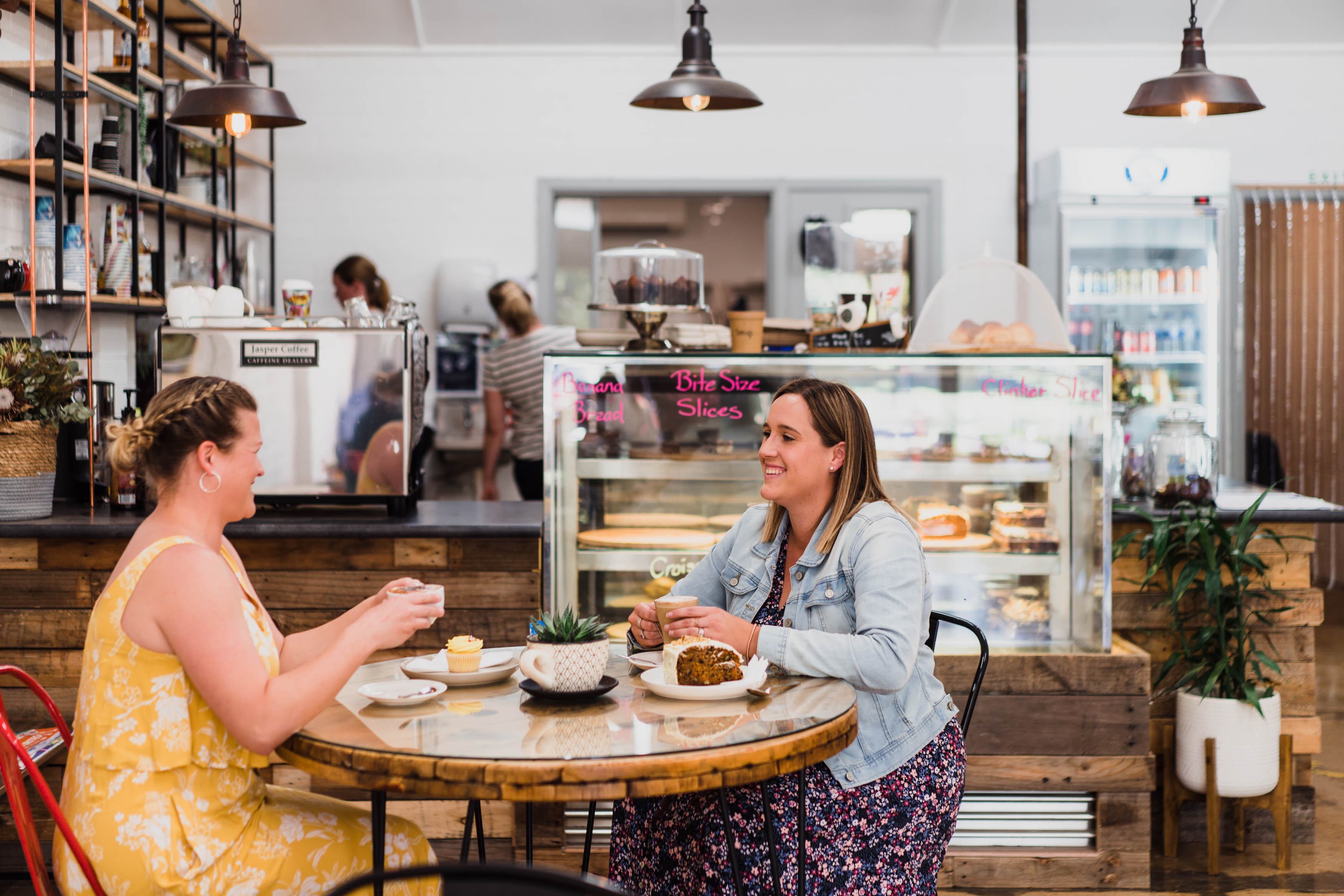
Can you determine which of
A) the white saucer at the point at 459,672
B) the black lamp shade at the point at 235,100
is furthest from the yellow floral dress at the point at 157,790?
the black lamp shade at the point at 235,100

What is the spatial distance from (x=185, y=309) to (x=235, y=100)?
0.69 m

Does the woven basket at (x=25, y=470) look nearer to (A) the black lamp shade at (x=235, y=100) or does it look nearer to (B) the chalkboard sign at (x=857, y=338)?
(A) the black lamp shade at (x=235, y=100)

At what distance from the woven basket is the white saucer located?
6.04ft

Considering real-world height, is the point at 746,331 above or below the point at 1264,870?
above

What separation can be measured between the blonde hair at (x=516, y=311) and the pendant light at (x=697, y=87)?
1.78 meters

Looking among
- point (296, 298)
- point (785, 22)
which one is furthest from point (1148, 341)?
point (296, 298)

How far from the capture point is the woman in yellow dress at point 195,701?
5.49 feet

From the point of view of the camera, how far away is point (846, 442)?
223cm

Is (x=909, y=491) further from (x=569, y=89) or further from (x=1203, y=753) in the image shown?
(x=569, y=89)

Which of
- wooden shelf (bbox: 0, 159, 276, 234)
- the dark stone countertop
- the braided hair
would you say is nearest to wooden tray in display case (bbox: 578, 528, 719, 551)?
the dark stone countertop

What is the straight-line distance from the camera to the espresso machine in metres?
3.42

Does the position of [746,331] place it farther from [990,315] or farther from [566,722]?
[566,722]

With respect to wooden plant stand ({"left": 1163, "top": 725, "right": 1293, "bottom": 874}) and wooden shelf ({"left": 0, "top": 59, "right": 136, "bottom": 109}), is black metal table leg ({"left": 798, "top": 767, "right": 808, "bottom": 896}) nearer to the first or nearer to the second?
wooden plant stand ({"left": 1163, "top": 725, "right": 1293, "bottom": 874})

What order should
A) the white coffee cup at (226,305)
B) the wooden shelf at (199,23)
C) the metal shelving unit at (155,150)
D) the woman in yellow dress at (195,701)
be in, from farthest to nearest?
1. the wooden shelf at (199,23)
2. the metal shelving unit at (155,150)
3. the white coffee cup at (226,305)
4. the woman in yellow dress at (195,701)
